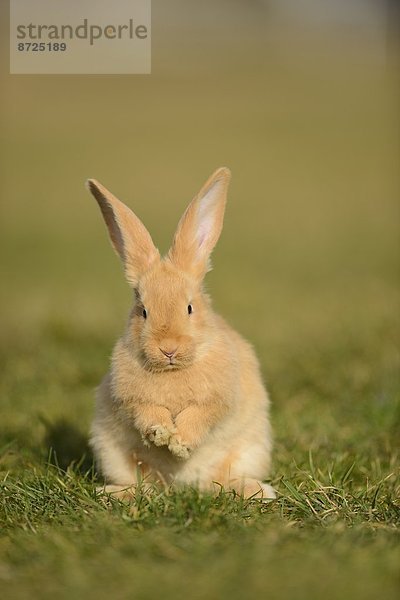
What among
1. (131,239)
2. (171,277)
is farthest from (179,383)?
(131,239)

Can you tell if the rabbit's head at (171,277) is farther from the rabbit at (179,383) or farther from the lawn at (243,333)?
the lawn at (243,333)

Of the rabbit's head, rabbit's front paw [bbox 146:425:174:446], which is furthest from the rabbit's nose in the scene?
rabbit's front paw [bbox 146:425:174:446]

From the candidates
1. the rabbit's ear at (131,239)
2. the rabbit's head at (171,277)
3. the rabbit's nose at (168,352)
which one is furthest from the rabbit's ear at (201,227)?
the rabbit's nose at (168,352)

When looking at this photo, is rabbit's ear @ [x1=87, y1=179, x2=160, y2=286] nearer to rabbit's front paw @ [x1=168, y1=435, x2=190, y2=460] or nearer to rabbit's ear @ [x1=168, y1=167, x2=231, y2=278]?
rabbit's ear @ [x1=168, y1=167, x2=231, y2=278]

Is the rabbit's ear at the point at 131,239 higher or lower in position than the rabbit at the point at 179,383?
higher

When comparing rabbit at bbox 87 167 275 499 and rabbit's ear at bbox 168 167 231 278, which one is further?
rabbit's ear at bbox 168 167 231 278

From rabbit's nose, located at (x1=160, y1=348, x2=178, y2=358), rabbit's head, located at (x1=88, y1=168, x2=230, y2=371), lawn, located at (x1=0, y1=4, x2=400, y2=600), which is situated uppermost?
rabbit's head, located at (x1=88, y1=168, x2=230, y2=371)

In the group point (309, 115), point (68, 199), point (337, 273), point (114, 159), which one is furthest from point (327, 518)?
point (309, 115)

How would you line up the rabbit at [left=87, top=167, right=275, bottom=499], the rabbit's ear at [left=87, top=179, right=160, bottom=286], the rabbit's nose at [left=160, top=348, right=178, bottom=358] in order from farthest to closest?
the rabbit's ear at [left=87, top=179, right=160, bottom=286] < the rabbit at [left=87, top=167, right=275, bottom=499] < the rabbit's nose at [left=160, top=348, right=178, bottom=358]
